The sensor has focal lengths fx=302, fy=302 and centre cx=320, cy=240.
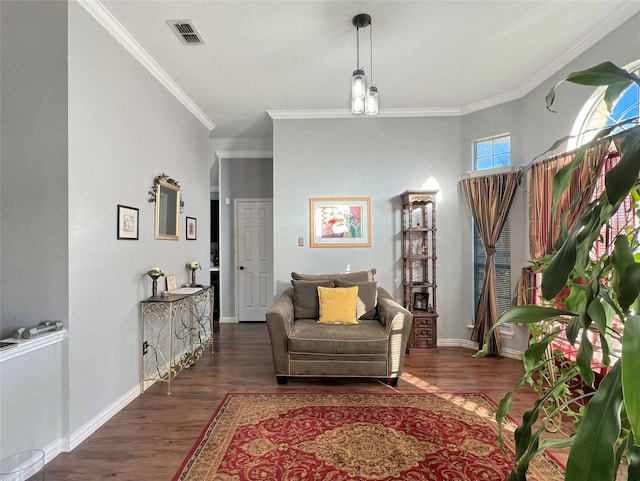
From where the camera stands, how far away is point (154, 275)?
267cm

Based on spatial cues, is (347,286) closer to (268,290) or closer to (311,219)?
(311,219)

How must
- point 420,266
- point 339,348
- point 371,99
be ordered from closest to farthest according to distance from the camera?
point 371,99
point 339,348
point 420,266

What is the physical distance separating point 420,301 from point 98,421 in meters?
3.21

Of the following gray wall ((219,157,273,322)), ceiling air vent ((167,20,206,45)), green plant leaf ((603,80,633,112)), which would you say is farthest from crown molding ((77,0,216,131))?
green plant leaf ((603,80,633,112))

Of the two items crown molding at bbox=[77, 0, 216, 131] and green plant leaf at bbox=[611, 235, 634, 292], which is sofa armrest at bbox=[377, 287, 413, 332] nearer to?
green plant leaf at bbox=[611, 235, 634, 292]

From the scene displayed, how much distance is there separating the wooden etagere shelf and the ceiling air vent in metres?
2.53

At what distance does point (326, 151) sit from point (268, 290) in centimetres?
248

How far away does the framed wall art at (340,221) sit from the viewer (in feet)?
12.5

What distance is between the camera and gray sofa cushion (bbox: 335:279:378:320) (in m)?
3.18

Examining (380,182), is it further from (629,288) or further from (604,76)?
(629,288)

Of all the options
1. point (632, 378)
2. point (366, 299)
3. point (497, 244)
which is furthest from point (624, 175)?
point (497, 244)

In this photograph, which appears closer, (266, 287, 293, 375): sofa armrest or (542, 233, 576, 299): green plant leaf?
(542, 233, 576, 299): green plant leaf

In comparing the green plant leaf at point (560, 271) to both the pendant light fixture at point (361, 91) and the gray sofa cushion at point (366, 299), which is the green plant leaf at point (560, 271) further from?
the gray sofa cushion at point (366, 299)

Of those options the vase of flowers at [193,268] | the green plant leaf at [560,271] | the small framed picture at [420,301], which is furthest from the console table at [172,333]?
the green plant leaf at [560,271]
